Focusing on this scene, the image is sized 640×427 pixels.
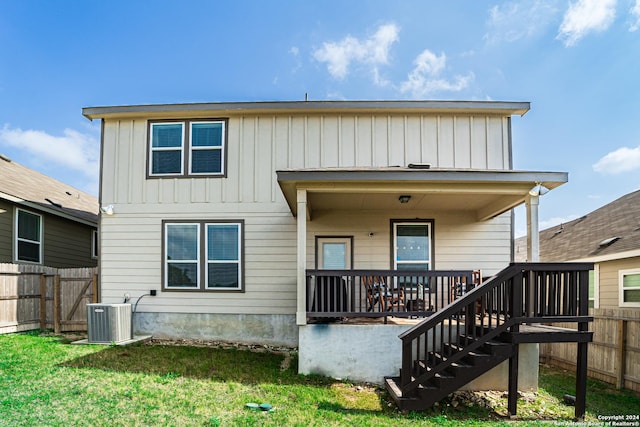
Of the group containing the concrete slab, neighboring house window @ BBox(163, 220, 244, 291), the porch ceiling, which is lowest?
the concrete slab

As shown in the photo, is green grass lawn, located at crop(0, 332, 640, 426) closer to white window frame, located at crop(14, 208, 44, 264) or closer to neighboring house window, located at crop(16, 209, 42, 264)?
white window frame, located at crop(14, 208, 44, 264)

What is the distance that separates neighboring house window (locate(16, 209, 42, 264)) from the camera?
10.5 meters

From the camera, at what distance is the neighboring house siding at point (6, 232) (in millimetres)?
9961

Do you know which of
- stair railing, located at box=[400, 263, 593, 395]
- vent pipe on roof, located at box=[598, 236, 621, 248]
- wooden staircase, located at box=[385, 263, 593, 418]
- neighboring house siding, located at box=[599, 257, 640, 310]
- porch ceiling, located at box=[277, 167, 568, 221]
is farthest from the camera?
vent pipe on roof, located at box=[598, 236, 621, 248]

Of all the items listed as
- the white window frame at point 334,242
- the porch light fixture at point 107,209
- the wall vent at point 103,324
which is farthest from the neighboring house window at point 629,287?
the porch light fixture at point 107,209

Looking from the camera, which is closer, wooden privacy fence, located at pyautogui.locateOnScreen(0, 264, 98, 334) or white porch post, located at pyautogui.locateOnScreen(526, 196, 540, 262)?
white porch post, located at pyautogui.locateOnScreen(526, 196, 540, 262)

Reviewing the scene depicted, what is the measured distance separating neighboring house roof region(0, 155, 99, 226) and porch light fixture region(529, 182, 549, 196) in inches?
465

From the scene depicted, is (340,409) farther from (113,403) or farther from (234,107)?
(234,107)

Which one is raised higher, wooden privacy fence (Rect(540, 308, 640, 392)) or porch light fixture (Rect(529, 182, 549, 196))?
porch light fixture (Rect(529, 182, 549, 196))

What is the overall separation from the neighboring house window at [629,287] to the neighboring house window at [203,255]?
916cm

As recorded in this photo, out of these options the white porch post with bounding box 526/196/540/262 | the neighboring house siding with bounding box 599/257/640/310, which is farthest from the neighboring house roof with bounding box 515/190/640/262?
the white porch post with bounding box 526/196/540/262

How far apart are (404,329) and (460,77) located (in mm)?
7532

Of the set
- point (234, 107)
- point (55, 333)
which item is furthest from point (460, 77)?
point (55, 333)

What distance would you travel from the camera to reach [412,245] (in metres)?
8.77
